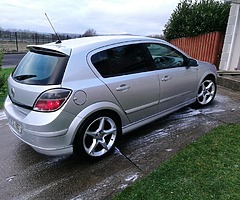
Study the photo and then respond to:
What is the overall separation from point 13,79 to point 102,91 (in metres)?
1.24

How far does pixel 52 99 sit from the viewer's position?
2502 millimetres

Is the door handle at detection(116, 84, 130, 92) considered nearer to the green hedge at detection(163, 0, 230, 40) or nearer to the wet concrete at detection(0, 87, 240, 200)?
the wet concrete at detection(0, 87, 240, 200)

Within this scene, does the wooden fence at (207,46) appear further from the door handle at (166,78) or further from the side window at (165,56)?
the door handle at (166,78)

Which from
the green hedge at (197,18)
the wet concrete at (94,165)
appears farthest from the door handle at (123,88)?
the green hedge at (197,18)

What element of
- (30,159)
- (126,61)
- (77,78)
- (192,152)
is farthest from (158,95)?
(30,159)

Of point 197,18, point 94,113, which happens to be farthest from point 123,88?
point 197,18

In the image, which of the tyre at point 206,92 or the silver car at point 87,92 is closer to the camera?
the silver car at point 87,92

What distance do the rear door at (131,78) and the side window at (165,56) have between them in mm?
205

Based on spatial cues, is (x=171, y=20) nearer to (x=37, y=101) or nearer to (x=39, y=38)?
(x=37, y=101)

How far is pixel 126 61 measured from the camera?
321cm

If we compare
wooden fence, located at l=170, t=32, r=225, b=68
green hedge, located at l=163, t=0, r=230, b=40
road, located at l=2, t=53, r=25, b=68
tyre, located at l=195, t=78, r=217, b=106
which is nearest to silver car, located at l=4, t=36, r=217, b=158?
tyre, located at l=195, t=78, r=217, b=106

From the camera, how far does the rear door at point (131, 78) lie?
2965 mm

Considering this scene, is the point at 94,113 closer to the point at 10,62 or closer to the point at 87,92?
the point at 87,92

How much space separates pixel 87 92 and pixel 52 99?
411 millimetres
